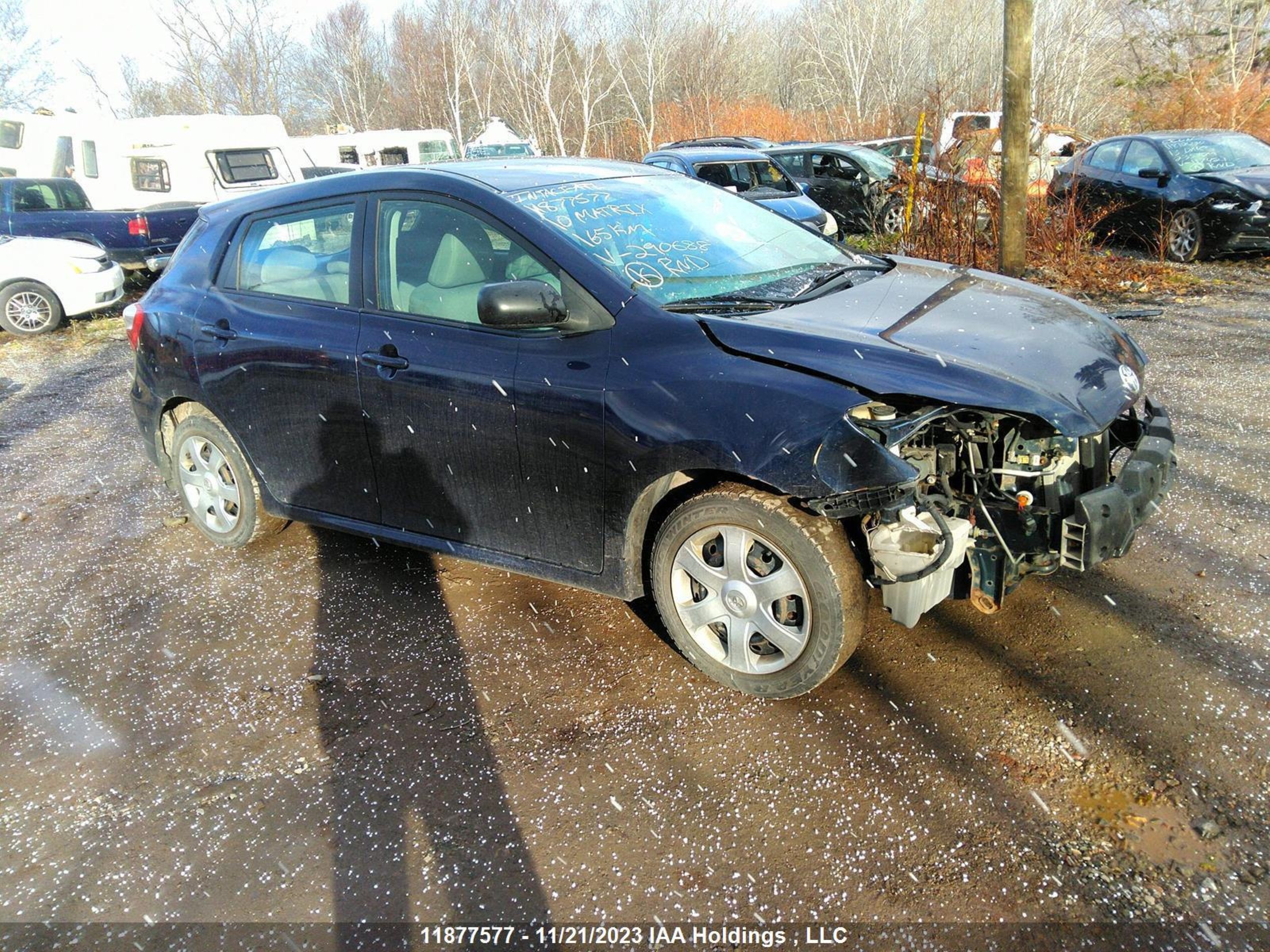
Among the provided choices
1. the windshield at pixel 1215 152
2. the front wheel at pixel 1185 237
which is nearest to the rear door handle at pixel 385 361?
the front wheel at pixel 1185 237

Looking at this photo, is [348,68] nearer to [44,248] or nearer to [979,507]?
[44,248]

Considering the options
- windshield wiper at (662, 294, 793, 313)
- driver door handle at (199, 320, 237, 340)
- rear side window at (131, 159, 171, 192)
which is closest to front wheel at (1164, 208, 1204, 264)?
windshield wiper at (662, 294, 793, 313)

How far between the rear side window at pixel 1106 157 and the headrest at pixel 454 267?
1128cm

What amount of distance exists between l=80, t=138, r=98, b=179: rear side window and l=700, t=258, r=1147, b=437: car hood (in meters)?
14.5

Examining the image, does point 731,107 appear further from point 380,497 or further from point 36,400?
point 380,497

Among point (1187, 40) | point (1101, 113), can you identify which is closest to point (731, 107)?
point (1101, 113)

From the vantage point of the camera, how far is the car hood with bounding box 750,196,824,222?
12.1 meters

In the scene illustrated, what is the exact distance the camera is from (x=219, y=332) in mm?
4305

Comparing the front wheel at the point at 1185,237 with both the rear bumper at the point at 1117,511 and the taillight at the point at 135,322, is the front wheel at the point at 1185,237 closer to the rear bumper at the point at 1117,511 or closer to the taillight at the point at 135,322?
the rear bumper at the point at 1117,511

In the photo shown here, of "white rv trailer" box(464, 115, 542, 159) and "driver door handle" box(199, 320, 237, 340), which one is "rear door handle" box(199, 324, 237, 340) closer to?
"driver door handle" box(199, 320, 237, 340)

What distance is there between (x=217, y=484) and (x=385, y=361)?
1.61 m

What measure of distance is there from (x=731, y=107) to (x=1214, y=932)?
37.8 meters

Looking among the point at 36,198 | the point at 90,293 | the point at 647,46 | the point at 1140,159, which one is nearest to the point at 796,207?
the point at 1140,159

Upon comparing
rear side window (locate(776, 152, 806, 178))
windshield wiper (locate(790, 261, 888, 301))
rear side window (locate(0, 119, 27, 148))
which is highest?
rear side window (locate(0, 119, 27, 148))
